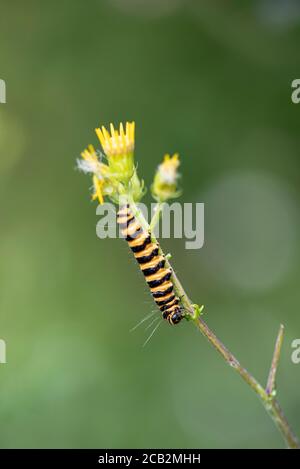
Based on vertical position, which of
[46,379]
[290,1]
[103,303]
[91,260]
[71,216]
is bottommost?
[46,379]

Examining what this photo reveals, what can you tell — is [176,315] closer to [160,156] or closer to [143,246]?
[143,246]

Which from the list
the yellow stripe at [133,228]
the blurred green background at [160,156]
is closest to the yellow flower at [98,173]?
the yellow stripe at [133,228]

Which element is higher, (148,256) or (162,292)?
(148,256)

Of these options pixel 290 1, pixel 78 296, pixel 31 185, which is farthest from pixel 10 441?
pixel 290 1

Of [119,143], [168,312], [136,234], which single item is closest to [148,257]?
[136,234]

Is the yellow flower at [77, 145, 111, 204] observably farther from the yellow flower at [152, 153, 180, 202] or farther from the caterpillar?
the yellow flower at [152, 153, 180, 202]

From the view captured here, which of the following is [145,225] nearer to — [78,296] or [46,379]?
[46,379]
